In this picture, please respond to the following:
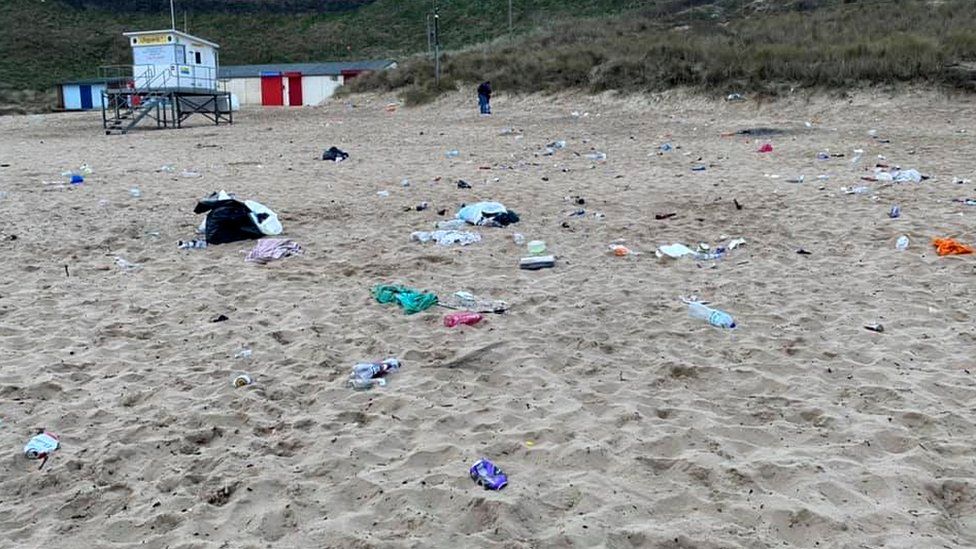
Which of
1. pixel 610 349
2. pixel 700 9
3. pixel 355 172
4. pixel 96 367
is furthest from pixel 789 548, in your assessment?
pixel 700 9

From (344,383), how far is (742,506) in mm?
2033

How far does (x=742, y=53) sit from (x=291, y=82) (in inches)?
1028

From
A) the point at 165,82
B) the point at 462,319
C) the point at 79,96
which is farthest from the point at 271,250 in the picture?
the point at 79,96

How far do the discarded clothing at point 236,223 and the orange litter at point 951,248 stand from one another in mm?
5637

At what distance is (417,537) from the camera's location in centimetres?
257

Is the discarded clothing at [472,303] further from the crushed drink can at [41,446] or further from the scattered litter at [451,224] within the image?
the crushed drink can at [41,446]

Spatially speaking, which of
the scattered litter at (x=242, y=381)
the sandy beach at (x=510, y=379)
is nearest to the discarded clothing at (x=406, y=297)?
the sandy beach at (x=510, y=379)

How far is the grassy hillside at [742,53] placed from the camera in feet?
57.6

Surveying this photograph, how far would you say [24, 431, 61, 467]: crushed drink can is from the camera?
3145mm

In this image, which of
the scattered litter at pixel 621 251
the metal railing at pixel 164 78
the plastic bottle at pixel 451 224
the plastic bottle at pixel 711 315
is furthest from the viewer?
the metal railing at pixel 164 78

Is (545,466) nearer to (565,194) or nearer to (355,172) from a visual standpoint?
(565,194)

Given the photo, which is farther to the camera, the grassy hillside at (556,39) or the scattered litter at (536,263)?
the grassy hillside at (556,39)

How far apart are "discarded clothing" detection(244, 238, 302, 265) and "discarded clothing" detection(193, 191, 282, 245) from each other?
0.95 feet

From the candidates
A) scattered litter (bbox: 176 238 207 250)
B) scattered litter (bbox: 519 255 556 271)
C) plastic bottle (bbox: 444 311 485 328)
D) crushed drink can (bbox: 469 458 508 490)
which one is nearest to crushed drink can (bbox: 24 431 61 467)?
crushed drink can (bbox: 469 458 508 490)
